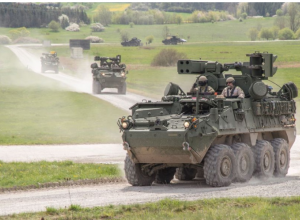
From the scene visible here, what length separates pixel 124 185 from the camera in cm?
2120

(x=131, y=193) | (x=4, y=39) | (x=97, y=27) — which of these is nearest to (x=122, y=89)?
(x=131, y=193)

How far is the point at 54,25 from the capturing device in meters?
153

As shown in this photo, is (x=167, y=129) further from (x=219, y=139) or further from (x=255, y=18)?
(x=255, y=18)

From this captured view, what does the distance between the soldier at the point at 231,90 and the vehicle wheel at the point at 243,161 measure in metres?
1.72

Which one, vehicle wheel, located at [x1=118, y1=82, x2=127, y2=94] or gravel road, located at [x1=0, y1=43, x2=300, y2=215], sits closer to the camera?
gravel road, located at [x1=0, y1=43, x2=300, y2=215]

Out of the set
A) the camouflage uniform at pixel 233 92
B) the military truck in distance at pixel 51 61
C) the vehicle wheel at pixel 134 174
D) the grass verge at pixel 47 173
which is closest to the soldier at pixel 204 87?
the camouflage uniform at pixel 233 92

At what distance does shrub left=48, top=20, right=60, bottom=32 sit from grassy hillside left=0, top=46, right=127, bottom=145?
274 ft

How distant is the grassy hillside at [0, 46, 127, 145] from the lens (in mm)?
36969

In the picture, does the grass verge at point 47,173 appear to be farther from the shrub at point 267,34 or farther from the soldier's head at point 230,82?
the shrub at point 267,34

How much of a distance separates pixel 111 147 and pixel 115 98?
21.4m

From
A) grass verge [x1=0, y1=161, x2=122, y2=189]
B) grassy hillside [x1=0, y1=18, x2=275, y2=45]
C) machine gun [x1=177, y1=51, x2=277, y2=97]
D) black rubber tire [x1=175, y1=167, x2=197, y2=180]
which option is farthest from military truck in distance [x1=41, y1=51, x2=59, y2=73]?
black rubber tire [x1=175, y1=167, x2=197, y2=180]

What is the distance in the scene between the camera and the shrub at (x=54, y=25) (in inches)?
5983

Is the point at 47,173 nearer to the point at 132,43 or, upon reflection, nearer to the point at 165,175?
the point at 165,175

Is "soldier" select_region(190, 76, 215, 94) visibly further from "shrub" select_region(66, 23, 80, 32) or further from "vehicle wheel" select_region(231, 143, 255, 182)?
"shrub" select_region(66, 23, 80, 32)
